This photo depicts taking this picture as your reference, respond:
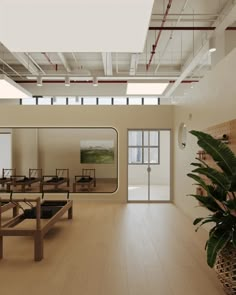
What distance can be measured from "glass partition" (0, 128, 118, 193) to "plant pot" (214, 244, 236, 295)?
7.96m

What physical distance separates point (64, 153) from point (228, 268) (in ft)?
29.9

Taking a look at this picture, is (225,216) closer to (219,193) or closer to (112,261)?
(219,193)

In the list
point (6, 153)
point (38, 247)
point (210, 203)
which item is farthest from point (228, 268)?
point (6, 153)

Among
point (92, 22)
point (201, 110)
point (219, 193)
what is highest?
point (92, 22)

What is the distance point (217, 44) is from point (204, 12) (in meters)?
0.79

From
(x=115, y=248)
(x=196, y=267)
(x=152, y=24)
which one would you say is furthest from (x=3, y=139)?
(x=196, y=267)

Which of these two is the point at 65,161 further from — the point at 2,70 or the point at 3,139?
the point at 2,70

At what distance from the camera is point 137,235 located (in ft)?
17.5

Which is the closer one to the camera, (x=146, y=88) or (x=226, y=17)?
(x=226, y=17)

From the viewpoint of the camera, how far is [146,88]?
645 cm

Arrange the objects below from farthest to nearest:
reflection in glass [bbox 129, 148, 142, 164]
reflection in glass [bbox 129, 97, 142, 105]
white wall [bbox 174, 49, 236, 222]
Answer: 1. reflection in glass [bbox 129, 148, 142, 164]
2. reflection in glass [bbox 129, 97, 142, 105]
3. white wall [bbox 174, 49, 236, 222]

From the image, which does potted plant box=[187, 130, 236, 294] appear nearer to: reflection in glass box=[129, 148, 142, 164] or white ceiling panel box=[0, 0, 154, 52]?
white ceiling panel box=[0, 0, 154, 52]

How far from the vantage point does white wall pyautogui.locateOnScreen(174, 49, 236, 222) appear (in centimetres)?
438

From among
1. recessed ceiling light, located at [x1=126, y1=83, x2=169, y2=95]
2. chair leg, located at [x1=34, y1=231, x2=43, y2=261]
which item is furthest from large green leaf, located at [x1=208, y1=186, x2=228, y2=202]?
recessed ceiling light, located at [x1=126, y1=83, x2=169, y2=95]
